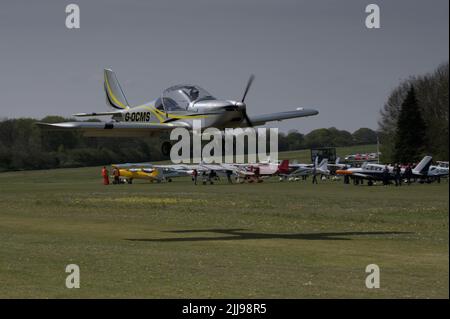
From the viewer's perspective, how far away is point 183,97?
107 ft

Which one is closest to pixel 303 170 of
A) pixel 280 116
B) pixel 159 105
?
pixel 280 116

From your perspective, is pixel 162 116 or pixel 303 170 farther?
pixel 303 170

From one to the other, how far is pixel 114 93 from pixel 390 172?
1647 inches

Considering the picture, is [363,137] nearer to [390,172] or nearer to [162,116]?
[390,172]

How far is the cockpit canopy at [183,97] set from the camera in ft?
106

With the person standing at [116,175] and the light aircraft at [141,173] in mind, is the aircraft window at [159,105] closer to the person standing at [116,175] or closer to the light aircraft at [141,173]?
the person standing at [116,175]

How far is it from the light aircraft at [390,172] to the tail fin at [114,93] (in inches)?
1560

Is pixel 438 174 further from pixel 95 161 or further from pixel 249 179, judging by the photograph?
pixel 95 161

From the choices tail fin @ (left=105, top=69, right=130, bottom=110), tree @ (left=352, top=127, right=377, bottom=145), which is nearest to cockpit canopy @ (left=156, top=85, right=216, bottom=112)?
tail fin @ (left=105, top=69, right=130, bottom=110)

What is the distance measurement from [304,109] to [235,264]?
51.3 feet

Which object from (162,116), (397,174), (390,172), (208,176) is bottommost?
(208,176)

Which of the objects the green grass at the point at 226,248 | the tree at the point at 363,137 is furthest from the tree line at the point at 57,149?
the tree at the point at 363,137

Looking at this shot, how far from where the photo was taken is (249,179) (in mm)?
87250

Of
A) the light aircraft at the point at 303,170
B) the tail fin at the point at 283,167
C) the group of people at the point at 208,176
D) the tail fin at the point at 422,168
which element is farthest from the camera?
the light aircraft at the point at 303,170
